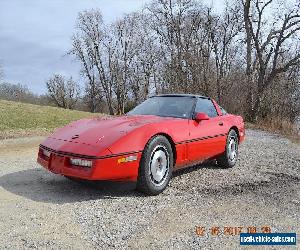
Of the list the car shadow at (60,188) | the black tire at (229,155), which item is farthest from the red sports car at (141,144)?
the black tire at (229,155)

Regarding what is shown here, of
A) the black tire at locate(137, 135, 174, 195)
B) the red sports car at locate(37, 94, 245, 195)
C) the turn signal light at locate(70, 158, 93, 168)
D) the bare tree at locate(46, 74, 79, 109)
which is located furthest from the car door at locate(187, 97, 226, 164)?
the bare tree at locate(46, 74, 79, 109)

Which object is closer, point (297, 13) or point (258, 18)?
point (297, 13)

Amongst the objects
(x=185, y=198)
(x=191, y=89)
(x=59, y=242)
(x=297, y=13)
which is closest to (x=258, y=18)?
(x=297, y=13)

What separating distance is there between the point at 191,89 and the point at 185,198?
19.9 metres

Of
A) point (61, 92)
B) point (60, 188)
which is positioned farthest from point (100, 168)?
point (61, 92)

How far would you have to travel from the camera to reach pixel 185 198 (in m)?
4.84

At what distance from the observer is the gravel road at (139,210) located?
3455 millimetres

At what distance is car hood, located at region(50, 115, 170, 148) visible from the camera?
4.60 metres

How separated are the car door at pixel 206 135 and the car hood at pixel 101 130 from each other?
2.05ft

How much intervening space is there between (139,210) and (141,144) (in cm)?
84

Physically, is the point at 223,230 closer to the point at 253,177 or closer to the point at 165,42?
the point at 253,177

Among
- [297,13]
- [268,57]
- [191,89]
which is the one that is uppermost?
[297,13]

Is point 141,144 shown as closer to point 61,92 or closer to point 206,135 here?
point 206,135

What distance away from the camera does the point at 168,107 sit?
19.8ft
